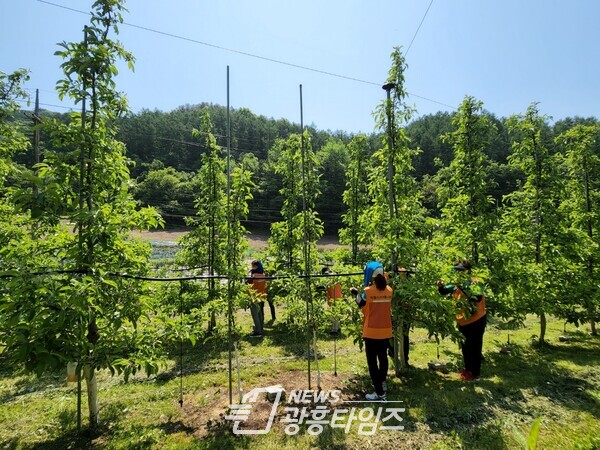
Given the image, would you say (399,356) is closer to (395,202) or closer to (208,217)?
(395,202)

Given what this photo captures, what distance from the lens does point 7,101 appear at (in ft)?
25.2

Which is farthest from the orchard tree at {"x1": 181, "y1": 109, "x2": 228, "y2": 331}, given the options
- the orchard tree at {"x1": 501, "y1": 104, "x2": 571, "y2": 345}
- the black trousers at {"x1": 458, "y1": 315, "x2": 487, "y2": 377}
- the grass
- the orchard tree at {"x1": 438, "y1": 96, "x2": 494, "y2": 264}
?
the orchard tree at {"x1": 501, "y1": 104, "x2": 571, "y2": 345}

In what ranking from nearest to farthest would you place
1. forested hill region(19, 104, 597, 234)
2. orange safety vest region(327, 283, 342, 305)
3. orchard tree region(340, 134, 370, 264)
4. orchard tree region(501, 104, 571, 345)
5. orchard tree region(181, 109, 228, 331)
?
orange safety vest region(327, 283, 342, 305)
orchard tree region(501, 104, 571, 345)
orchard tree region(181, 109, 228, 331)
orchard tree region(340, 134, 370, 264)
forested hill region(19, 104, 597, 234)

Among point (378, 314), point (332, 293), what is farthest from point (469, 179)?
point (378, 314)

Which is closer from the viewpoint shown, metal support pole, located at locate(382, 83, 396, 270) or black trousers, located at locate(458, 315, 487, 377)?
black trousers, located at locate(458, 315, 487, 377)

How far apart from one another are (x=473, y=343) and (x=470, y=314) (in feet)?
1.95

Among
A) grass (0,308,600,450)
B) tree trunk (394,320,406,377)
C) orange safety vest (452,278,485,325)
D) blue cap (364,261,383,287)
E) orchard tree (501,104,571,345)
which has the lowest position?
grass (0,308,600,450)

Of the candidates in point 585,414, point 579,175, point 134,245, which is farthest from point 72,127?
point 579,175

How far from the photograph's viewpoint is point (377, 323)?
16.8 feet

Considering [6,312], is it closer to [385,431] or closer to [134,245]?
A: [134,245]

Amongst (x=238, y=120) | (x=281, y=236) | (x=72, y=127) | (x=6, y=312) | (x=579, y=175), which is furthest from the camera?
(x=238, y=120)

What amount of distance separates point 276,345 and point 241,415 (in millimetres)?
3888

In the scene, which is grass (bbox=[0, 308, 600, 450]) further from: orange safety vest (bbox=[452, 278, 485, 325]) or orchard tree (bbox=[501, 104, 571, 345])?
orchard tree (bbox=[501, 104, 571, 345])

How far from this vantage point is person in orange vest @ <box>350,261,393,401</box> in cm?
512
